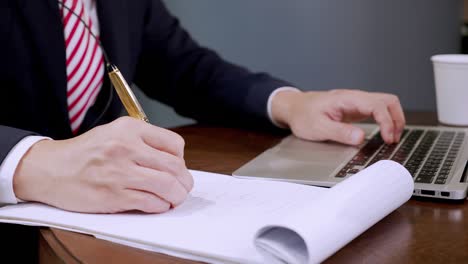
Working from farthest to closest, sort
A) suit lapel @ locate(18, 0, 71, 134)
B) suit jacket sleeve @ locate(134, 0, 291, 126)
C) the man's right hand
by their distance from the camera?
1. suit jacket sleeve @ locate(134, 0, 291, 126)
2. suit lapel @ locate(18, 0, 71, 134)
3. the man's right hand

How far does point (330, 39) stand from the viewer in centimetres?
240

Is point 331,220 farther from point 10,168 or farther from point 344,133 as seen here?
point 344,133

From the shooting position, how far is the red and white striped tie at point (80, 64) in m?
1.18

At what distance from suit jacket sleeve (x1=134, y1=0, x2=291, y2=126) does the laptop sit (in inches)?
8.7

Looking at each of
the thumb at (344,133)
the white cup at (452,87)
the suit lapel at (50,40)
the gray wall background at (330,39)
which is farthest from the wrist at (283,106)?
the gray wall background at (330,39)

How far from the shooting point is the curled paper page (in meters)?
0.57

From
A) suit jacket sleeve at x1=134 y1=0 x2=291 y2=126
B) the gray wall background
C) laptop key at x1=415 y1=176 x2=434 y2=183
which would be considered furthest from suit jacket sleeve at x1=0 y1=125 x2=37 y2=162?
the gray wall background

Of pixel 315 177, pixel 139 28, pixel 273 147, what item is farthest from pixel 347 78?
pixel 315 177

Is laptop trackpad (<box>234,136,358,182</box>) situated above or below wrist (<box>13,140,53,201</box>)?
below

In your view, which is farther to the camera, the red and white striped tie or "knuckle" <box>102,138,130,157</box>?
the red and white striped tie

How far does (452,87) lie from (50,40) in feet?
2.48

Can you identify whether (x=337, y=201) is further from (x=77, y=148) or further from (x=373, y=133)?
(x=373, y=133)

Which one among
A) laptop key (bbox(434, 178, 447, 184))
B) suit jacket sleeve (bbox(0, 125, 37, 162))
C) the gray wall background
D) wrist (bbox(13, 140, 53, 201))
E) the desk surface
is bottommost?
the gray wall background

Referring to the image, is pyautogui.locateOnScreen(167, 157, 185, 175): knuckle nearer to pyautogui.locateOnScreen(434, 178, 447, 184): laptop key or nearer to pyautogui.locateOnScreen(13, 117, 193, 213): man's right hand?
pyautogui.locateOnScreen(13, 117, 193, 213): man's right hand
